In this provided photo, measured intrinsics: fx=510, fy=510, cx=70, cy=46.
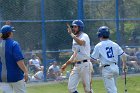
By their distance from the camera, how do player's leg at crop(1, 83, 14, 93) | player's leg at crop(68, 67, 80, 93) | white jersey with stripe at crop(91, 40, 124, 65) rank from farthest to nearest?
player's leg at crop(68, 67, 80, 93)
white jersey with stripe at crop(91, 40, 124, 65)
player's leg at crop(1, 83, 14, 93)

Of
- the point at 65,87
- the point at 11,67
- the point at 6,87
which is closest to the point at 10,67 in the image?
the point at 11,67

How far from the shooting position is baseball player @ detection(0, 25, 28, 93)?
1009 cm

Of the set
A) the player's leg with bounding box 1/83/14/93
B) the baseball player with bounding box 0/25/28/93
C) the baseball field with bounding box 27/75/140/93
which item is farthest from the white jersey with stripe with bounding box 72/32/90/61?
the baseball field with bounding box 27/75/140/93

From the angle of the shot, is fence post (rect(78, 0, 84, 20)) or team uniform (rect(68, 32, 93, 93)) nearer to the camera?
team uniform (rect(68, 32, 93, 93))

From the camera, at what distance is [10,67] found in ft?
33.3

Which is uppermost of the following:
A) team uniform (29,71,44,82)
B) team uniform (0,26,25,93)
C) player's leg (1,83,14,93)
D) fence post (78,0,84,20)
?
fence post (78,0,84,20)

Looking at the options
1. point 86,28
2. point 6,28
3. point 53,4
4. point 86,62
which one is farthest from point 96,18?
point 6,28

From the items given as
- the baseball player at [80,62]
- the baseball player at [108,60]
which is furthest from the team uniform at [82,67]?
the baseball player at [108,60]

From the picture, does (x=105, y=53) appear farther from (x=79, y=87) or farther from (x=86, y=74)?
(x=79, y=87)

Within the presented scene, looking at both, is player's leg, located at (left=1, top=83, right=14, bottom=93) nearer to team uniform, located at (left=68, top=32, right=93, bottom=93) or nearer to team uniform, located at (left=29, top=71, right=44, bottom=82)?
team uniform, located at (left=68, top=32, right=93, bottom=93)

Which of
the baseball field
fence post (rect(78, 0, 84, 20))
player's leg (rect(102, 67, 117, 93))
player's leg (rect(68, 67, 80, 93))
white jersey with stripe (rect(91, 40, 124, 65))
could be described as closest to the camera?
player's leg (rect(102, 67, 117, 93))

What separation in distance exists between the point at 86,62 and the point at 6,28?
8.96 feet

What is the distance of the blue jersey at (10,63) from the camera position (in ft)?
33.2

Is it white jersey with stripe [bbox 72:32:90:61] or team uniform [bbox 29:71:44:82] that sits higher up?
white jersey with stripe [bbox 72:32:90:61]
